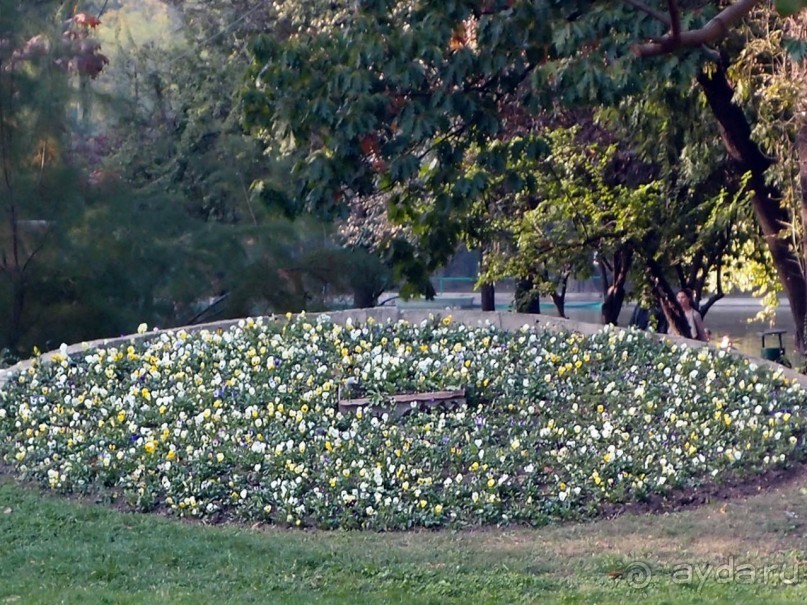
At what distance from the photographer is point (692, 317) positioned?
14.0 metres

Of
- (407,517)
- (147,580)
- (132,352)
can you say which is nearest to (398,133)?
(132,352)

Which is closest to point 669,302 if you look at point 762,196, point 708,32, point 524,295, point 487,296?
point 524,295

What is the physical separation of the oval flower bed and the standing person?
3.68 metres

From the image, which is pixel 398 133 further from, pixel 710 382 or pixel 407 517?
pixel 407 517

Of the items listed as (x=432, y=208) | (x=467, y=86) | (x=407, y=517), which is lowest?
(x=407, y=517)

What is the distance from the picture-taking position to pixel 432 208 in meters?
11.3

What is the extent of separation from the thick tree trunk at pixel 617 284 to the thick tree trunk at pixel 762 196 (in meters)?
2.41

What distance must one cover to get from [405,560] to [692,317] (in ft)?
29.7

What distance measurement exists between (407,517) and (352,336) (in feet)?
12.1

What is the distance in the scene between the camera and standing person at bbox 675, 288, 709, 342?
45.6 ft

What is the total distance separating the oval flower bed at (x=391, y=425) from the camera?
713 cm

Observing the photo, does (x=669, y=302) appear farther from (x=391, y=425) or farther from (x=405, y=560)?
(x=405, y=560)

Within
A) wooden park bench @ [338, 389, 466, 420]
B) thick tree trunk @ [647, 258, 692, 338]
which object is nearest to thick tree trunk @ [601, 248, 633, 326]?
thick tree trunk @ [647, 258, 692, 338]

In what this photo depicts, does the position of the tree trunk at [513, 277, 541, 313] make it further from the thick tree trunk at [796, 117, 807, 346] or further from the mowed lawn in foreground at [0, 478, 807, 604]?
the mowed lawn in foreground at [0, 478, 807, 604]
